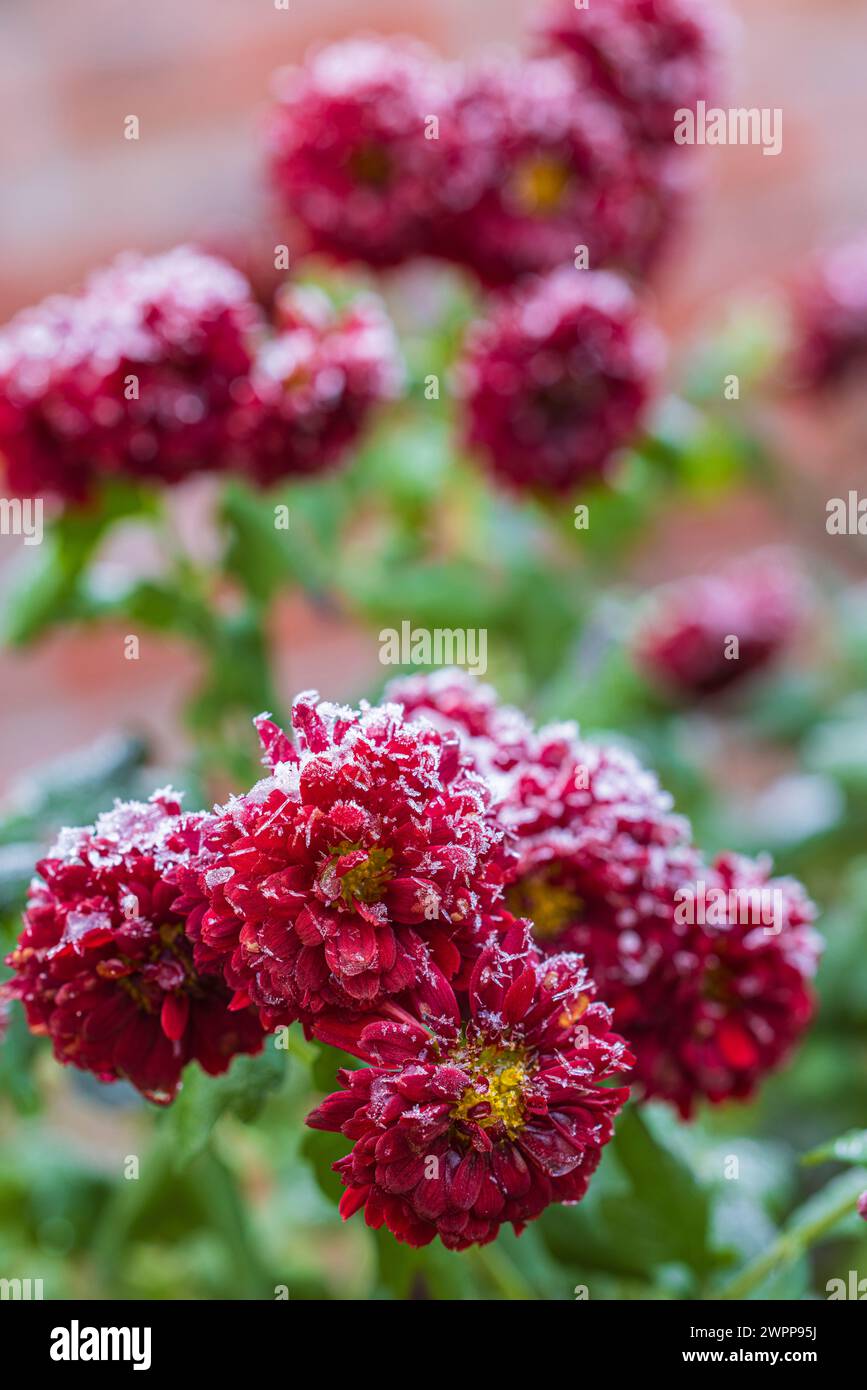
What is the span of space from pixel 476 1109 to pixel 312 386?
420 millimetres

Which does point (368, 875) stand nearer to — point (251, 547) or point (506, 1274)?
point (506, 1274)

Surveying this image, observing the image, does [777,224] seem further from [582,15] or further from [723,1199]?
[723,1199]

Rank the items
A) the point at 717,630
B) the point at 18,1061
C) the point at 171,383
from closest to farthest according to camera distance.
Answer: the point at 18,1061, the point at 171,383, the point at 717,630

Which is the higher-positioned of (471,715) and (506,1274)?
(471,715)

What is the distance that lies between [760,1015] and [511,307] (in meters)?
0.47

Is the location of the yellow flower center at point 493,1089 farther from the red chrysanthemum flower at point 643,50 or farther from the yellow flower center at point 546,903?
the red chrysanthemum flower at point 643,50

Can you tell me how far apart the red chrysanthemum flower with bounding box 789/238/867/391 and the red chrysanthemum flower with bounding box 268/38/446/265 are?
34 cm

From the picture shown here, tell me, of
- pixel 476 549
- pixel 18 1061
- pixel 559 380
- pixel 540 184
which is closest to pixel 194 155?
pixel 476 549

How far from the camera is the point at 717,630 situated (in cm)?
102

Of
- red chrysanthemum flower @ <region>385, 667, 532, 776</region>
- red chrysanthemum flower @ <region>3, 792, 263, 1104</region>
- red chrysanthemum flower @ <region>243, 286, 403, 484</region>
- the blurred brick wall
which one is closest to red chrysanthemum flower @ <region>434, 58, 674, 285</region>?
red chrysanthemum flower @ <region>243, 286, 403, 484</region>

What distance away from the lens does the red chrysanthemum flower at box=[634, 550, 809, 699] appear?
101 centimetres

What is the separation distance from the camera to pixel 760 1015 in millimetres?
500

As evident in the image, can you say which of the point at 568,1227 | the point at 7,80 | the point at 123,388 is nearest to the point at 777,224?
the point at 7,80
